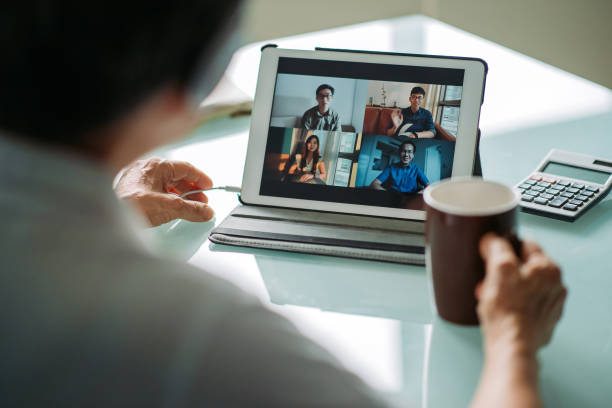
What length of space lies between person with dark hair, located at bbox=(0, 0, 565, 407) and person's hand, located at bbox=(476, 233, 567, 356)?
0.62 feet

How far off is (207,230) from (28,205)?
1.75 ft

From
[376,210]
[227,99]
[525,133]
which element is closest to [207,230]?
[376,210]

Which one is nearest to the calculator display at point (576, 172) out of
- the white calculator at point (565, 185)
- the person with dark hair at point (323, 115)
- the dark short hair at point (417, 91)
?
the white calculator at point (565, 185)

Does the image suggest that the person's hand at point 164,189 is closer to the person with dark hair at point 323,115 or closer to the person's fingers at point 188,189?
the person's fingers at point 188,189

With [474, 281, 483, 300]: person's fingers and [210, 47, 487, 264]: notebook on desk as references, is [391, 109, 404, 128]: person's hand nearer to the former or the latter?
[210, 47, 487, 264]: notebook on desk

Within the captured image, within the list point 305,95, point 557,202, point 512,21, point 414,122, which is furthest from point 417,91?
point 512,21

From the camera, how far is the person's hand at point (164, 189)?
817mm

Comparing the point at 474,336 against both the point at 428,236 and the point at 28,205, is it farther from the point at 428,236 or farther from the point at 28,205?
the point at 28,205

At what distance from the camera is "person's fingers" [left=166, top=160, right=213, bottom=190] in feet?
2.94

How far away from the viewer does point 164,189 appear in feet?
2.92

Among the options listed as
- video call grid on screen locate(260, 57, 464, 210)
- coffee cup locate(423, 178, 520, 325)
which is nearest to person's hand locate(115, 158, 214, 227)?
video call grid on screen locate(260, 57, 464, 210)

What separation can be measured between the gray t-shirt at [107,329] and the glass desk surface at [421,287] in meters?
0.26

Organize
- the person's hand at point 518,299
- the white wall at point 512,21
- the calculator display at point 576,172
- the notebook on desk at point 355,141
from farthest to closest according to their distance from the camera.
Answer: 1. the white wall at point 512,21
2. the calculator display at point 576,172
3. the notebook on desk at point 355,141
4. the person's hand at point 518,299

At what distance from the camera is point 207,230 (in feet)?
2.74
